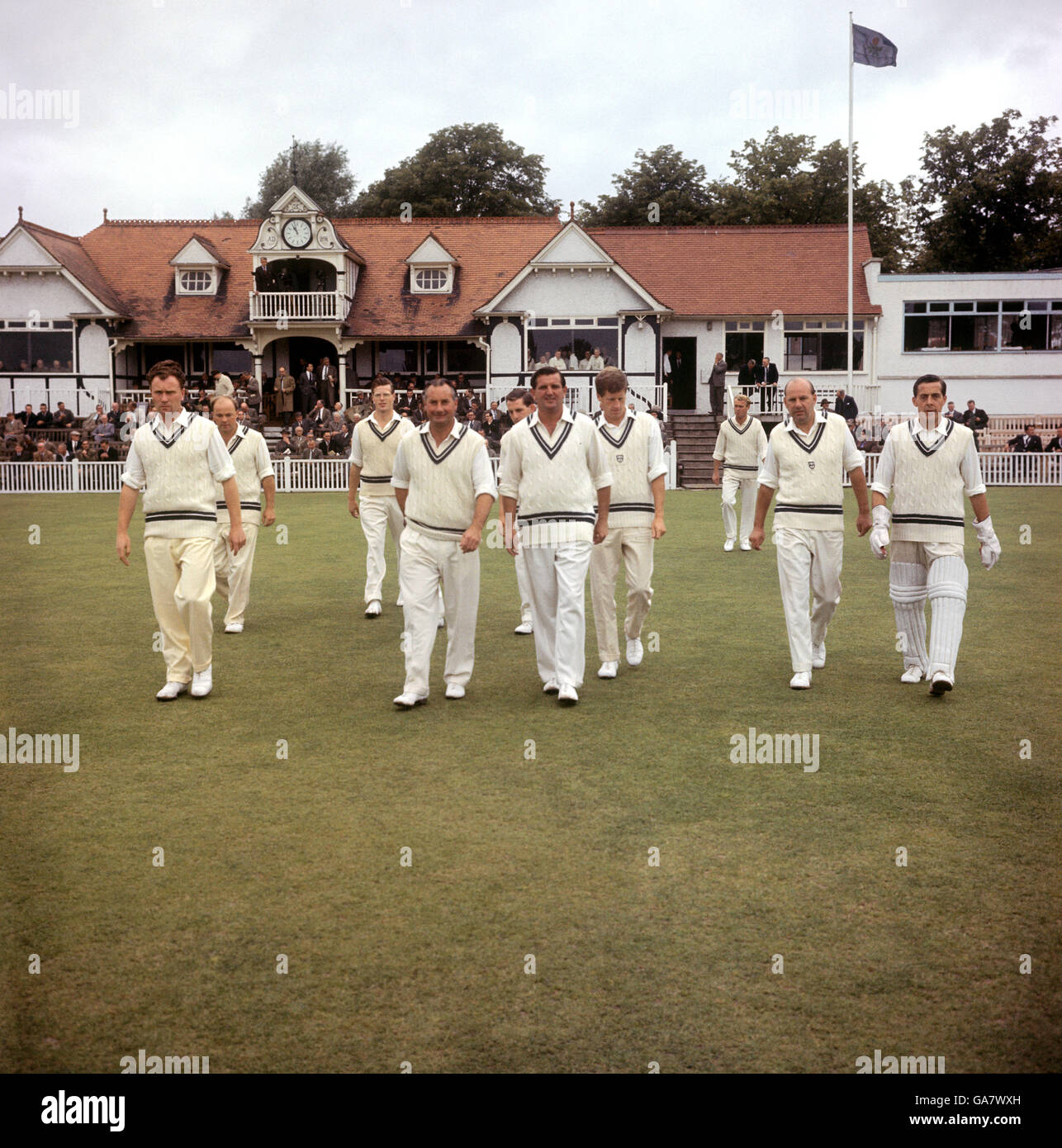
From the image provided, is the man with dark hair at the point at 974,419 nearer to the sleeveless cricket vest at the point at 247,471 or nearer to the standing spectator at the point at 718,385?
the standing spectator at the point at 718,385

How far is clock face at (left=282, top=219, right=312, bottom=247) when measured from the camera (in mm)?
40562

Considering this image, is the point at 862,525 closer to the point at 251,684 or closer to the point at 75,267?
the point at 251,684

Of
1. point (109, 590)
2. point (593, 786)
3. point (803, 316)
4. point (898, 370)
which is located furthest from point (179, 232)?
point (593, 786)

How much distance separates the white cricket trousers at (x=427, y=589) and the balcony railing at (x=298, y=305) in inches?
1312

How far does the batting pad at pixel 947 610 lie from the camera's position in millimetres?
8258

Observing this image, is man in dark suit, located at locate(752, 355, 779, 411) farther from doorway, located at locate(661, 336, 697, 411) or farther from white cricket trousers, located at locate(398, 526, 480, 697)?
white cricket trousers, located at locate(398, 526, 480, 697)

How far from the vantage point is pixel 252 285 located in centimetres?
4169

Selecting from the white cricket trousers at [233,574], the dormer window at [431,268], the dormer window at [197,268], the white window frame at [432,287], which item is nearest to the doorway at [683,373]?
the white window frame at [432,287]

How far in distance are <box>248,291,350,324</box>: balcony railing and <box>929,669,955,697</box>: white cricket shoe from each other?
34401 millimetres

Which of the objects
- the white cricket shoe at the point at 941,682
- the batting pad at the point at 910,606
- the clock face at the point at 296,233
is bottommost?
the white cricket shoe at the point at 941,682

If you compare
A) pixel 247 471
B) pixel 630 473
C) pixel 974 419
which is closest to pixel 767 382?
pixel 974 419

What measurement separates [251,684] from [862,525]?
4.75 metres

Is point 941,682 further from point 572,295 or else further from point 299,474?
point 572,295

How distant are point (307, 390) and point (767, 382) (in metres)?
15.0
